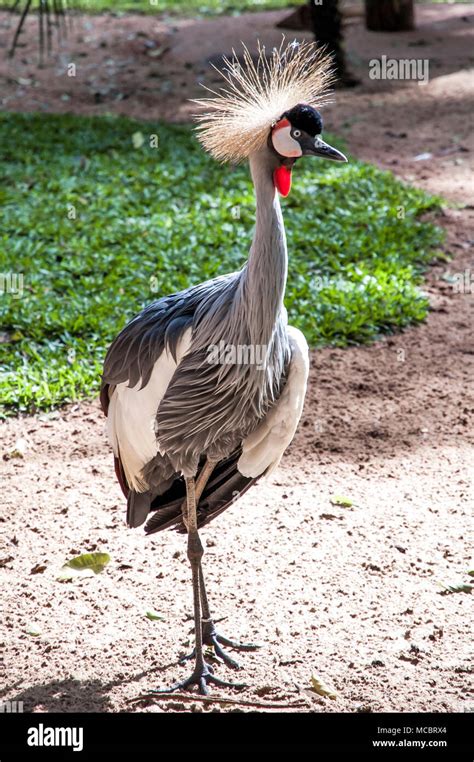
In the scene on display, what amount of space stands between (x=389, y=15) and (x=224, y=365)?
10.4 meters

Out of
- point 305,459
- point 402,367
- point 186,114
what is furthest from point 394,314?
point 186,114

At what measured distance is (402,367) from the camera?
551cm

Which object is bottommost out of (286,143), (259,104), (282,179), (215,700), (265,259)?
(215,700)

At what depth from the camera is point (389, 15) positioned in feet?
39.5

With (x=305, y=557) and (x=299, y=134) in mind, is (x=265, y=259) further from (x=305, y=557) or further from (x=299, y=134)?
(x=305, y=557)

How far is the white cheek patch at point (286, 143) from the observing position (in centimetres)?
288

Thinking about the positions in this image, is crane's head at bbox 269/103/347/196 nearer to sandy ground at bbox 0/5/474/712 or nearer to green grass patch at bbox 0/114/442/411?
sandy ground at bbox 0/5/474/712

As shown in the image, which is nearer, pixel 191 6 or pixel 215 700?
pixel 215 700

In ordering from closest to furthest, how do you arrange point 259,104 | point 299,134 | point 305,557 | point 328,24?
point 299,134 → point 259,104 → point 305,557 → point 328,24

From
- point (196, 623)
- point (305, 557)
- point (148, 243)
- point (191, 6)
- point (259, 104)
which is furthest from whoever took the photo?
point (191, 6)

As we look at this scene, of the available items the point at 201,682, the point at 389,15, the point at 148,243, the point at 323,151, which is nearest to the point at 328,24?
the point at 389,15

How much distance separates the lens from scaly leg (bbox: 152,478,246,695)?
3.23 meters

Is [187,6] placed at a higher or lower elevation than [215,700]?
higher

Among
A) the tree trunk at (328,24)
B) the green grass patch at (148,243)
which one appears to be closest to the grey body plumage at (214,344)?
the green grass patch at (148,243)
